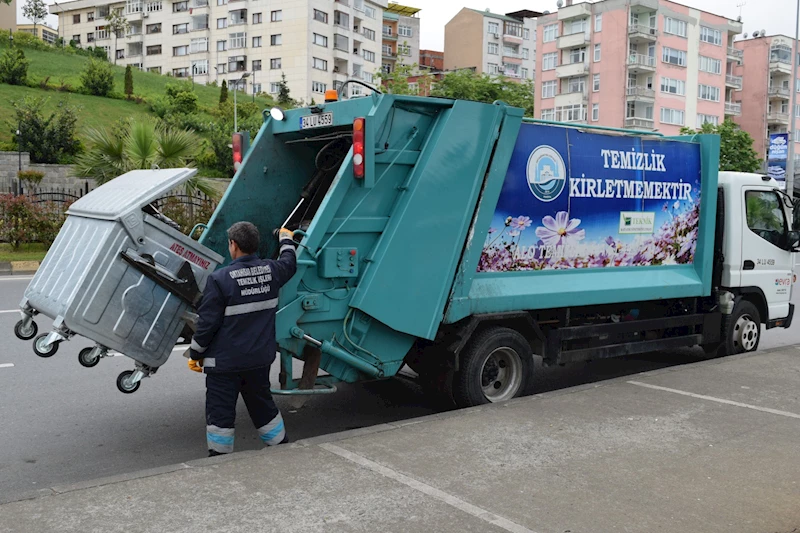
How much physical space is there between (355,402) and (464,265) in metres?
1.74

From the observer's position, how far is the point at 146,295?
4930mm

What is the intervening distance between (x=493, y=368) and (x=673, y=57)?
6400 cm

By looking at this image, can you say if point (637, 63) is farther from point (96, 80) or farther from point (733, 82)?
point (96, 80)

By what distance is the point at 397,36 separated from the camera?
323ft

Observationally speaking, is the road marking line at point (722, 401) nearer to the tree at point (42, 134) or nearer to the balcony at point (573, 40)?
the tree at point (42, 134)

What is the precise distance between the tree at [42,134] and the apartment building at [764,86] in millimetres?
60997

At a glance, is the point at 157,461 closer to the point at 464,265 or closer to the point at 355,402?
the point at 355,402

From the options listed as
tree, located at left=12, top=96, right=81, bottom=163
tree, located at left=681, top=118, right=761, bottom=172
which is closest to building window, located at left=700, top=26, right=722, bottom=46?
tree, located at left=681, top=118, right=761, bottom=172

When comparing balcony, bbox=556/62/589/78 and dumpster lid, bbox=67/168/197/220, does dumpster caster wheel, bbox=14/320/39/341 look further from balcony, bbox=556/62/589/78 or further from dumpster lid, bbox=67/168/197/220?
balcony, bbox=556/62/589/78

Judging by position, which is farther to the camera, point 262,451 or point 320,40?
point 320,40

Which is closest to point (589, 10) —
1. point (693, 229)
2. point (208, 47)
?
point (208, 47)

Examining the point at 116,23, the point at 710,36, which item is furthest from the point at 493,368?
the point at 116,23

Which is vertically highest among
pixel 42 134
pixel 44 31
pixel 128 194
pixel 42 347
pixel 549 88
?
pixel 44 31

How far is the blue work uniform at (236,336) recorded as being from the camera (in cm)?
475
